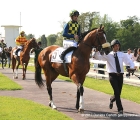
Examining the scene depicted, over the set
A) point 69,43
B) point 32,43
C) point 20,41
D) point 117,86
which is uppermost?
point 20,41

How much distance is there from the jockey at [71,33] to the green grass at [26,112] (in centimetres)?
171

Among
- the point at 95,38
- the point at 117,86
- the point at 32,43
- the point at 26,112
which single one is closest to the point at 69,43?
the point at 95,38

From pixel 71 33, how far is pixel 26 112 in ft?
8.98

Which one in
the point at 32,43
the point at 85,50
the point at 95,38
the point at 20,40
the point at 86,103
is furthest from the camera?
the point at 20,40

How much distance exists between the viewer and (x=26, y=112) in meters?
7.84

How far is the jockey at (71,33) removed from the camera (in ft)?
28.0

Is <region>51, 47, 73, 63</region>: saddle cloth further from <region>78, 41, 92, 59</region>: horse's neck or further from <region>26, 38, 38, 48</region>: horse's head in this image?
<region>26, 38, 38, 48</region>: horse's head

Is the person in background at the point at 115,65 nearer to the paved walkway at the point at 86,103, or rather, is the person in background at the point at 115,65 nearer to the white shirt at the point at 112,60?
the white shirt at the point at 112,60

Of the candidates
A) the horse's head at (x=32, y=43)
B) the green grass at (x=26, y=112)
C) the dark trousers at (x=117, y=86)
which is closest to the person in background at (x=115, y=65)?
the dark trousers at (x=117, y=86)

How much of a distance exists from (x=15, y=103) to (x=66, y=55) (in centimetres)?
236

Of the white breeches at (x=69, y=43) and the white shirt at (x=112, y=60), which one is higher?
the white breeches at (x=69, y=43)

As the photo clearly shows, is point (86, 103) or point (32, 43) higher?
point (32, 43)

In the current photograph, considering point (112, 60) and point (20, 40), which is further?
point (20, 40)

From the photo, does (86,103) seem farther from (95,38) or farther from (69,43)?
(95,38)
